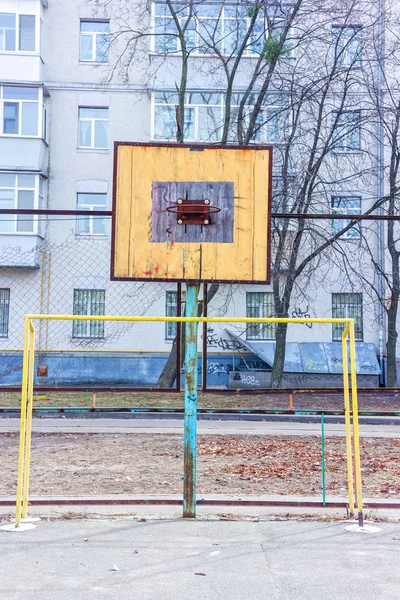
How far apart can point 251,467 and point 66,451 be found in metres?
2.98

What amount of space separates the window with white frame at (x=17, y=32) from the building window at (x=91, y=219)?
568cm

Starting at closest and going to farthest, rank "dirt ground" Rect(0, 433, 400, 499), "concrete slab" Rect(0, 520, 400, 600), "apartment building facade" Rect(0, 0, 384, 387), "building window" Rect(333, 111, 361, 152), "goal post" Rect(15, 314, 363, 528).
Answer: "concrete slab" Rect(0, 520, 400, 600) < "goal post" Rect(15, 314, 363, 528) < "dirt ground" Rect(0, 433, 400, 499) < "building window" Rect(333, 111, 361, 152) < "apartment building facade" Rect(0, 0, 384, 387)

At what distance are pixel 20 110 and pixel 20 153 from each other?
156 centimetres

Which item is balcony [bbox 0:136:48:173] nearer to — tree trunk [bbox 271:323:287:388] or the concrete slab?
tree trunk [bbox 271:323:287:388]

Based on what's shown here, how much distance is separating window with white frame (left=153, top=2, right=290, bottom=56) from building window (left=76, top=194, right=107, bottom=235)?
19.2ft

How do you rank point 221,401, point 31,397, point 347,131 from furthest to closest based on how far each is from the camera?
point 347,131
point 221,401
point 31,397

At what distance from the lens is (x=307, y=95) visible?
20.1 m

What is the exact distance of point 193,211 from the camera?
268 inches

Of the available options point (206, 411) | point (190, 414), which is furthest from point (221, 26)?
point (190, 414)

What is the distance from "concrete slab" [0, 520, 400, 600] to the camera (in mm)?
4570

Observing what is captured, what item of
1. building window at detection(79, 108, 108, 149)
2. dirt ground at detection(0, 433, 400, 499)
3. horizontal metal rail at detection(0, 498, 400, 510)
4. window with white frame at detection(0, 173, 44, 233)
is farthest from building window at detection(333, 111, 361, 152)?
horizontal metal rail at detection(0, 498, 400, 510)

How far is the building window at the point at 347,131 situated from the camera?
2047 cm

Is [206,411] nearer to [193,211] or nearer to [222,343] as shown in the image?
[193,211]

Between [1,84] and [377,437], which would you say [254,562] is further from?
[1,84]
